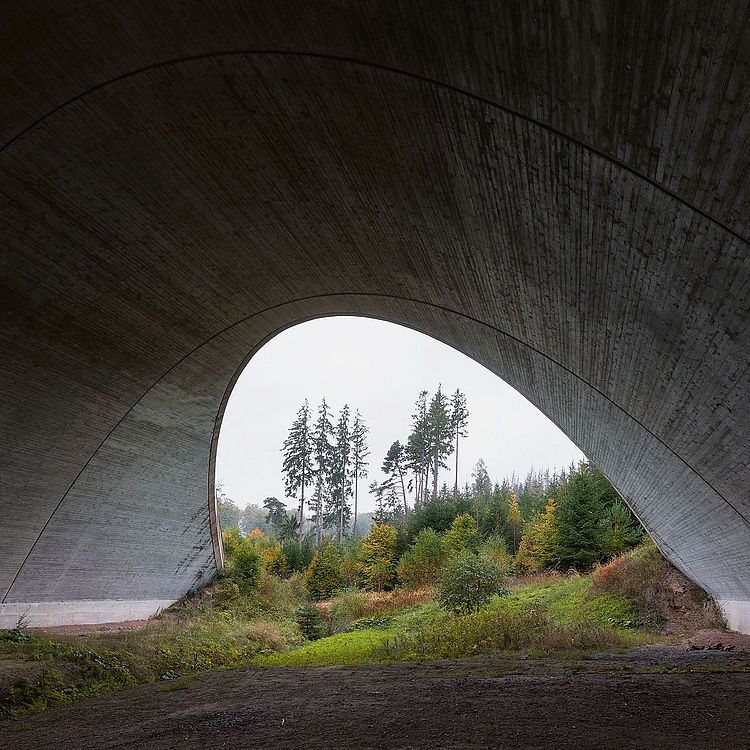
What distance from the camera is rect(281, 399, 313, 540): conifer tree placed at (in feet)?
155

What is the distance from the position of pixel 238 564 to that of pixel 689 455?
13931 mm

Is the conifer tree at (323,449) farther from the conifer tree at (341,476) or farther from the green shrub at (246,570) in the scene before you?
the green shrub at (246,570)

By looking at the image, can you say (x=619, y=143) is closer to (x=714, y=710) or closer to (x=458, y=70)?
(x=458, y=70)

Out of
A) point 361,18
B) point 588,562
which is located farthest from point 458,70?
point 588,562

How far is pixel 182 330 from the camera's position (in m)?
11.2

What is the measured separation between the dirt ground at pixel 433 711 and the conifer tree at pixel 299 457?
3876cm

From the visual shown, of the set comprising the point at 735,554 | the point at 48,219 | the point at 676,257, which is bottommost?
the point at 735,554

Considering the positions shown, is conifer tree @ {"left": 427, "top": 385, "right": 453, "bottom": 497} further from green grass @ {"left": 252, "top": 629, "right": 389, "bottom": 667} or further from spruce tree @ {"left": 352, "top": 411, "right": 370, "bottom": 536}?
green grass @ {"left": 252, "top": 629, "right": 389, "bottom": 667}


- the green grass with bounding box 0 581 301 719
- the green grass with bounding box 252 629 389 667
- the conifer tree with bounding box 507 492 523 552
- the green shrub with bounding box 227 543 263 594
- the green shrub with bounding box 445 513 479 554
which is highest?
the conifer tree with bounding box 507 492 523 552

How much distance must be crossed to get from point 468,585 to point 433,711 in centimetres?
1023

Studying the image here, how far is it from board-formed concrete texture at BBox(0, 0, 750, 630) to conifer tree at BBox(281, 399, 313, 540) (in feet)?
112

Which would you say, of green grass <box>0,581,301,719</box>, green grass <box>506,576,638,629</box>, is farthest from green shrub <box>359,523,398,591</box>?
A: green grass <box>0,581,301,719</box>

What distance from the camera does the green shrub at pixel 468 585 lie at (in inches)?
608

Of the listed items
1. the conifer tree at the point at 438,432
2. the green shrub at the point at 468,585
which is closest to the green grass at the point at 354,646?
the green shrub at the point at 468,585
